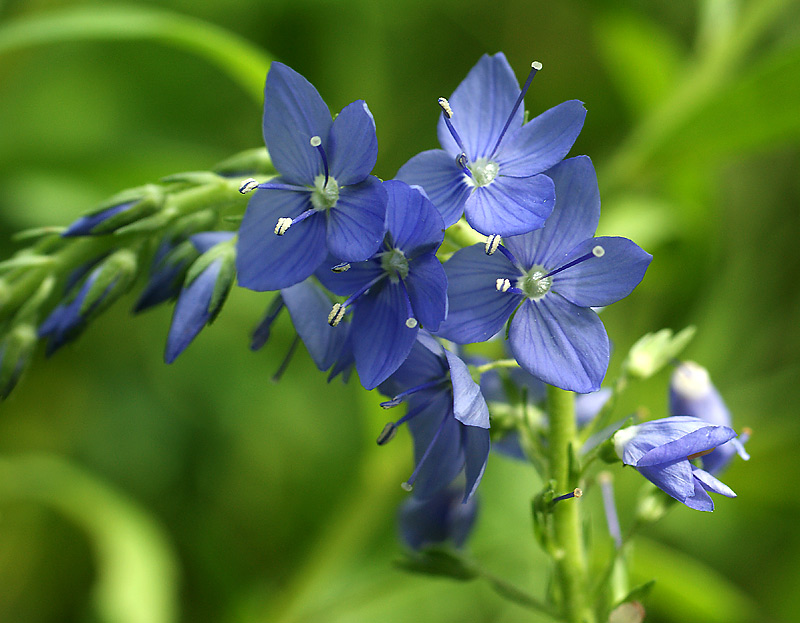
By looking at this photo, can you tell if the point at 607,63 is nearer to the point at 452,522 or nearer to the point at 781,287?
the point at 781,287

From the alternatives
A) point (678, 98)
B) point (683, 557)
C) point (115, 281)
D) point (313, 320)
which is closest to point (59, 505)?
point (115, 281)

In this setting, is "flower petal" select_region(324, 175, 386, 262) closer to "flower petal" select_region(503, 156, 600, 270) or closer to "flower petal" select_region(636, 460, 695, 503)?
"flower petal" select_region(503, 156, 600, 270)

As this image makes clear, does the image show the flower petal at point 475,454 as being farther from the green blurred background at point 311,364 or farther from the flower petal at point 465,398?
the green blurred background at point 311,364

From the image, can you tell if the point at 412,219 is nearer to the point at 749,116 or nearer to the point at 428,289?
the point at 428,289

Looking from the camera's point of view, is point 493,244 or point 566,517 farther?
point 566,517

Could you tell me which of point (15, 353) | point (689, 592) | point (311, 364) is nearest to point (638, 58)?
A: point (311, 364)

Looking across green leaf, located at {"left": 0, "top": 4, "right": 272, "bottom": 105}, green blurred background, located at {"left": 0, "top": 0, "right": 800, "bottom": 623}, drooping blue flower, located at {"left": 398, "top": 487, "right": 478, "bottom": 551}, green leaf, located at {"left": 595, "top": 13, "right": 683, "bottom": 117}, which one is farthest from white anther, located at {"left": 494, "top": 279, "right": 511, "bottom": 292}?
green leaf, located at {"left": 595, "top": 13, "right": 683, "bottom": 117}
